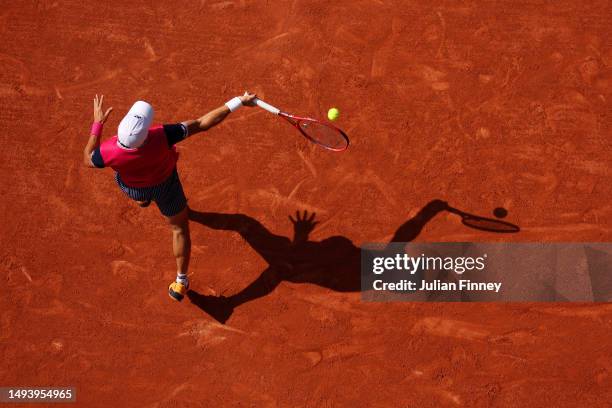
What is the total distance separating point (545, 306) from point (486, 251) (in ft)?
2.54

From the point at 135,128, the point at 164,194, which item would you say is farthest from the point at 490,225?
the point at 135,128

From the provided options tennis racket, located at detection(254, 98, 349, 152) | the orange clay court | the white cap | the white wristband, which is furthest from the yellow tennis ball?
the white cap

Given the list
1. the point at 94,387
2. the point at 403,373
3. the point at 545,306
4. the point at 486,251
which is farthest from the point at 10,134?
the point at 545,306

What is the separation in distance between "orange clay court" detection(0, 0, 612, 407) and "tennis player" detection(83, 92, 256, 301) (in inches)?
40.4

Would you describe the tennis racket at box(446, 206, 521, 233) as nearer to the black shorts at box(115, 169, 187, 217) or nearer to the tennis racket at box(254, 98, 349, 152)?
the tennis racket at box(254, 98, 349, 152)

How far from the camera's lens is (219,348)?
5.69 meters

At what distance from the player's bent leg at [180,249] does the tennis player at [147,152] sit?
13 millimetres

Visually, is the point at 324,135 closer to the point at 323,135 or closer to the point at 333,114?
the point at 323,135

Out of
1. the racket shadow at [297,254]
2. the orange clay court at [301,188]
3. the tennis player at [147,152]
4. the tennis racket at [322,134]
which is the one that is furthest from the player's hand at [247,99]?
the racket shadow at [297,254]

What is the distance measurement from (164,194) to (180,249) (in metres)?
0.68

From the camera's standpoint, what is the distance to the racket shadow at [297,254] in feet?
19.2

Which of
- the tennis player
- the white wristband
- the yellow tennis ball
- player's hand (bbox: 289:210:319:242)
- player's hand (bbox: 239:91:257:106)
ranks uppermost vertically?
the yellow tennis ball

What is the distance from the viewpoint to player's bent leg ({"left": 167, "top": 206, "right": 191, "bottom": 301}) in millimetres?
5290

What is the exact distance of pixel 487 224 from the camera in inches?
235
